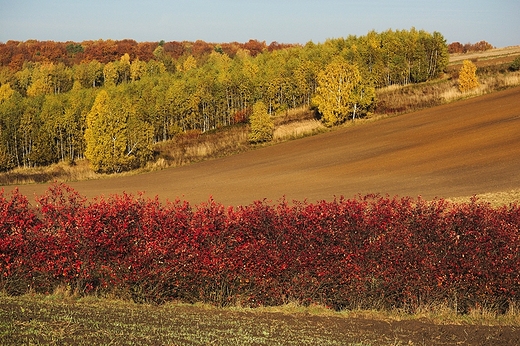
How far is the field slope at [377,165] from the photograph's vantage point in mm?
34438

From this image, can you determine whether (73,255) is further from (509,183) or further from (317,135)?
Answer: (317,135)

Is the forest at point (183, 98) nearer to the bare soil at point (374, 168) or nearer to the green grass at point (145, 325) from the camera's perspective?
the bare soil at point (374, 168)

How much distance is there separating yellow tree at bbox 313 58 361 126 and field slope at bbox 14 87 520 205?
589 centimetres

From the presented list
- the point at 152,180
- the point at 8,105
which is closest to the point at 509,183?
the point at 152,180

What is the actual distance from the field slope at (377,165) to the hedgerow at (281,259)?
55.8 ft

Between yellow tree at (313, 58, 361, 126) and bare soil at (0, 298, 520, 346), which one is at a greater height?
yellow tree at (313, 58, 361, 126)

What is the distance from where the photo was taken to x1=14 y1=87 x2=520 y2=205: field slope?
1356 inches

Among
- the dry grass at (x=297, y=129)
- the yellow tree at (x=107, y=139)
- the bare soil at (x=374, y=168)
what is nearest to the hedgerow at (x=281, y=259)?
the bare soil at (x=374, y=168)

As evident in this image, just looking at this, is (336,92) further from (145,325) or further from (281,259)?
(145,325)

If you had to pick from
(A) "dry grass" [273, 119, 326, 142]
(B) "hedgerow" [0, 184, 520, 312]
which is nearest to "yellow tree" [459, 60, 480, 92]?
(A) "dry grass" [273, 119, 326, 142]

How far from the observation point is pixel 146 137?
211 ft

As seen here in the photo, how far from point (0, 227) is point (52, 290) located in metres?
2.07

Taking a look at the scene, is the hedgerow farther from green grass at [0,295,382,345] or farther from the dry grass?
the dry grass

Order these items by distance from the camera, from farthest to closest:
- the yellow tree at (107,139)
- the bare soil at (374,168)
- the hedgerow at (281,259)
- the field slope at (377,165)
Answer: the yellow tree at (107,139)
the field slope at (377,165)
the bare soil at (374,168)
the hedgerow at (281,259)
